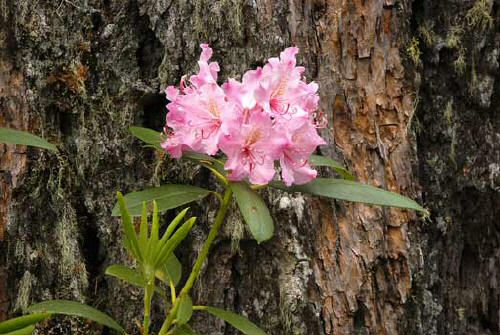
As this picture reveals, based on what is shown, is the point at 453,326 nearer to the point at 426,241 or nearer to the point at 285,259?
the point at 426,241

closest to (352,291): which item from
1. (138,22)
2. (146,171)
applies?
(146,171)

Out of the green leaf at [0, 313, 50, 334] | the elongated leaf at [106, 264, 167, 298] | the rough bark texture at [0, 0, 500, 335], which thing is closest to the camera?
the green leaf at [0, 313, 50, 334]

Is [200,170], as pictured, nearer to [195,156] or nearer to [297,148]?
[195,156]

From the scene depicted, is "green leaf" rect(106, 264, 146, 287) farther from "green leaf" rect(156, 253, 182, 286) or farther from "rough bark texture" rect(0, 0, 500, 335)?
"rough bark texture" rect(0, 0, 500, 335)

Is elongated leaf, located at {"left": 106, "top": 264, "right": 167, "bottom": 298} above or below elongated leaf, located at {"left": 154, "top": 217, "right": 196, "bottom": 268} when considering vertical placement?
below

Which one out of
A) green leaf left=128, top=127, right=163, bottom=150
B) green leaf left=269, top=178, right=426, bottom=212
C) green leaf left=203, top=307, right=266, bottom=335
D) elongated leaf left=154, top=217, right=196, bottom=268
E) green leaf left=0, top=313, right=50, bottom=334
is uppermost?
green leaf left=128, top=127, right=163, bottom=150

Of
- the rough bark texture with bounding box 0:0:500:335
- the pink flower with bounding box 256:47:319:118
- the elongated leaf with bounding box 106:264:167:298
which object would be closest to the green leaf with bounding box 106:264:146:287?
the elongated leaf with bounding box 106:264:167:298
